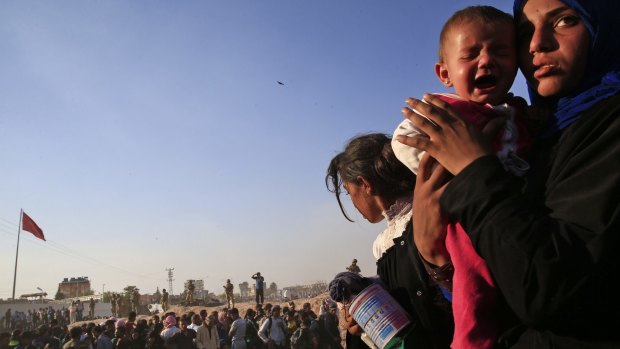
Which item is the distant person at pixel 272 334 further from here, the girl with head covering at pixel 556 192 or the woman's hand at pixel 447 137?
the woman's hand at pixel 447 137

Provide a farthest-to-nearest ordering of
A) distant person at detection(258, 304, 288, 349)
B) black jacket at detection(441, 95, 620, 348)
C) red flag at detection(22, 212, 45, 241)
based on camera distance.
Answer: red flag at detection(22, 212, 45, 241), distant person at detection(258, 304, 288, 349), black jacket at detection(441, 95, 620, 348)

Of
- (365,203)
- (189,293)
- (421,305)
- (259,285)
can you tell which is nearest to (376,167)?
(365,203)

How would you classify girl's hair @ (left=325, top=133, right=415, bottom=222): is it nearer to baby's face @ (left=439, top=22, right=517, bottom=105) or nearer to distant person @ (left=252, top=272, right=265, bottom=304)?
baby's face @ (left=439, top=22, right=517, bottom=105)

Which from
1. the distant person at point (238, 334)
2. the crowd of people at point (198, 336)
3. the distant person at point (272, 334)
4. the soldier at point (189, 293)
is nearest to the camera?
the crowd of people at point (198, 336)

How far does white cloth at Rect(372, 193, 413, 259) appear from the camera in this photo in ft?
6.43

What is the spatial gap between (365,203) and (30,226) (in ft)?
132

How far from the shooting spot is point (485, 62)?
54.7 inches

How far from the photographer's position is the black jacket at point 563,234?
89 centimetres

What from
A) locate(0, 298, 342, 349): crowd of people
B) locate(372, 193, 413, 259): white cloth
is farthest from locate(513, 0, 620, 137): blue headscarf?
locate(0, 298, 342, 349): crowd of people

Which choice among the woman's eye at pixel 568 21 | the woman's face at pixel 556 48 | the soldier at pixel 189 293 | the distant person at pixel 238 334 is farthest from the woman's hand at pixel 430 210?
the soldier at pixel 189 293

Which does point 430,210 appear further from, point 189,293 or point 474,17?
point 189,293

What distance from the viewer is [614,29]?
1.21 meters

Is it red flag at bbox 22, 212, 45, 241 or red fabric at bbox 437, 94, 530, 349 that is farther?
red flag at bbox 22, 212, 45, 241

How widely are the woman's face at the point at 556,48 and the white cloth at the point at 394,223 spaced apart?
0.84 meters
